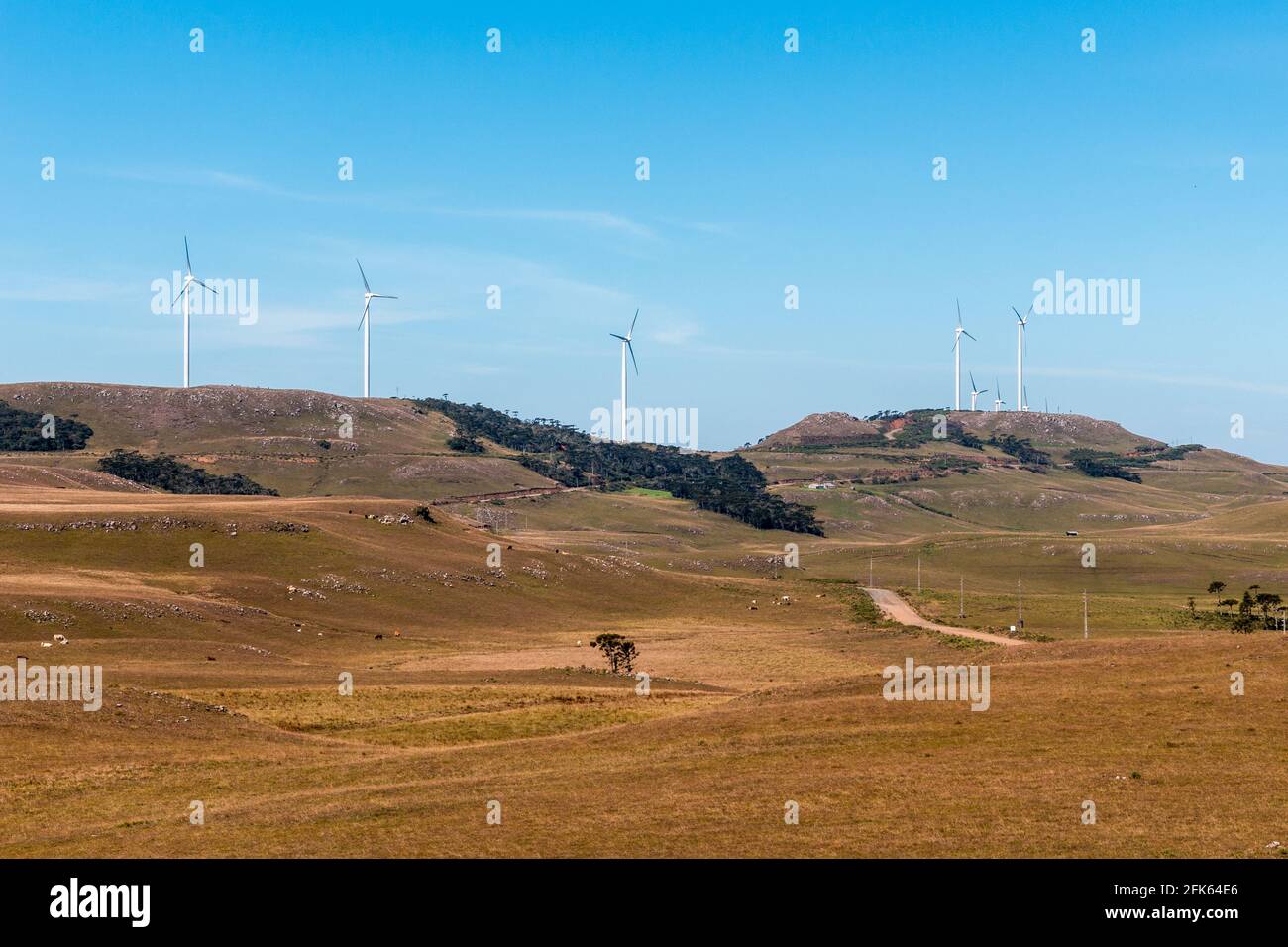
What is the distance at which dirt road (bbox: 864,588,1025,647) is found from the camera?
123062 mm

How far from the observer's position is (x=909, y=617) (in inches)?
5945

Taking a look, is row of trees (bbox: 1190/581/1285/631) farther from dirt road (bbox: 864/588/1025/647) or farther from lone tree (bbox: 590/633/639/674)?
lone tree (bbox: 590/633/639/674)

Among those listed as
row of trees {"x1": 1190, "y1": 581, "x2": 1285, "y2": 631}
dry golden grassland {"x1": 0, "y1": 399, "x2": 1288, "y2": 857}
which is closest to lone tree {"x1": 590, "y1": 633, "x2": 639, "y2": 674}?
dry golden grassland {"x1": 0, "y1": 399, "x2": 1288, "y2": 857}

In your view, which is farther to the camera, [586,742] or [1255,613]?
[1255,613]

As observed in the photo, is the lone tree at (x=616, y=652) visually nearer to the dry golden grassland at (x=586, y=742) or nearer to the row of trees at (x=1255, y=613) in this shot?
the dry golden grassland at (x=586, y=742)

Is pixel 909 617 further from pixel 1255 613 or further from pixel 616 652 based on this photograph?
pixel 616 652

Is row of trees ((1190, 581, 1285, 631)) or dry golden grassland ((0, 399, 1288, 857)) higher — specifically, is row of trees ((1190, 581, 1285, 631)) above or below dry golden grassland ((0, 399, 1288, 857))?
below

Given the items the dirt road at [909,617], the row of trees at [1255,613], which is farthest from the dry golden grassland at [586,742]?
the row of trees at [1255,613]

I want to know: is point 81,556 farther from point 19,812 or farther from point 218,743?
point 19,812

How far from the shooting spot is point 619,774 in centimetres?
4828

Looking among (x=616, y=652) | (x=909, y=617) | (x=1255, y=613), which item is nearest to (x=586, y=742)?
(x=616, y=652)

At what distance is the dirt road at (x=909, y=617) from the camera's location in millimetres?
123062
